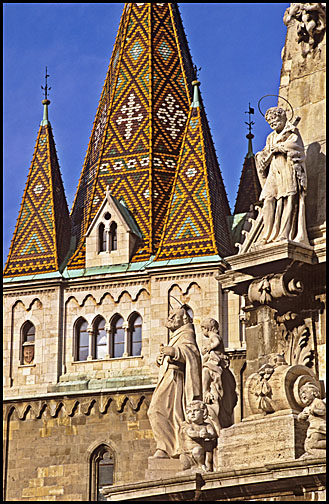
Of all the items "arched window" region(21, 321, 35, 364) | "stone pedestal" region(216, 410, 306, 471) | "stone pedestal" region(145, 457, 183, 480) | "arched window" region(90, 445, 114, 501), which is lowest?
"stone pedestal" region(145, 457, 183, 480)

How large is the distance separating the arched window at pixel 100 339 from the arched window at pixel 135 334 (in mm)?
1040

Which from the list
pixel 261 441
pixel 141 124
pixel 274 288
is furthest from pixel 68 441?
pixel 261 441

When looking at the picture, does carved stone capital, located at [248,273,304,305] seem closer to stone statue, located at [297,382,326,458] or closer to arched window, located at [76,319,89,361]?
stone statue, located at [297,382,326,458]

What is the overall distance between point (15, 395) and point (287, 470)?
4441 centimetres

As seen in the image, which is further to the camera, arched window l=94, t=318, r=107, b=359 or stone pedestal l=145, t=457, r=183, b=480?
arched window l=94, t=318, r=107, b=359

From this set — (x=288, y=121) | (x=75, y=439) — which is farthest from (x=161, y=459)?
(x=75, y=439)

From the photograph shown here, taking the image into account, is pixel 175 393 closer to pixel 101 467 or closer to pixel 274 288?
pixel 274 288

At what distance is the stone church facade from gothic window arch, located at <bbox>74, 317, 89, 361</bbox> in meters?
0.05

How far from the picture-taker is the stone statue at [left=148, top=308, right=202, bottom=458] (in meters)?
17.9

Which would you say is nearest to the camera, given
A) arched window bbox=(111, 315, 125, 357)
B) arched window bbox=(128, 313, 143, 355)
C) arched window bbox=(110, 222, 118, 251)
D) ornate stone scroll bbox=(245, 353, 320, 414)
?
ornate stone scroll bbox=(245, 353, 320, 414)

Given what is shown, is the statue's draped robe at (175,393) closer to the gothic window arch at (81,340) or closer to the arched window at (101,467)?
the arched window at (101,467)

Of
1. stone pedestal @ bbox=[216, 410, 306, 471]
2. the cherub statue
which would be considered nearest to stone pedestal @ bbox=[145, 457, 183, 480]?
stone pedestal @ bbox=[216, 410, 306, 471]

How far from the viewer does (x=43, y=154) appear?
64.4 meters

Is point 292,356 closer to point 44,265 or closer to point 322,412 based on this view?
point 322,412
